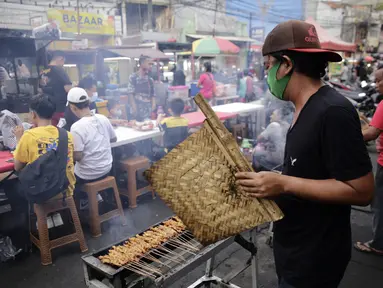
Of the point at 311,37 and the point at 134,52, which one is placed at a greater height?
the point at 134,52

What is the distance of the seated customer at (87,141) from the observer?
4.32m

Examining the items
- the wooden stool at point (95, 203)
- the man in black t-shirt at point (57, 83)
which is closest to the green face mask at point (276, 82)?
the wooden stool at point (95, 203)

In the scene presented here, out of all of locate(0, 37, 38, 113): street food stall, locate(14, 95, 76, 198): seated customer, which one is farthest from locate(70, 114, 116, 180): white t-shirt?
locate(0, 37, 38, 113): street food stall

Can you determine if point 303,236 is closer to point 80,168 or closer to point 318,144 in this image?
point 318,144

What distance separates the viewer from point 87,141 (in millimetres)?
4387

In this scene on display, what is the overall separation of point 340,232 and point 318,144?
52 cm

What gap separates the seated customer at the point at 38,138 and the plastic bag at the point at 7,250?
0.96 m

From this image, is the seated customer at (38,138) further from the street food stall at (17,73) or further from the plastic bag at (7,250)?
the street food stall at (17,73)

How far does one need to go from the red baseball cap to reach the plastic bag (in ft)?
13.8

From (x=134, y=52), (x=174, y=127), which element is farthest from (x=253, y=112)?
(x=134, y=52)

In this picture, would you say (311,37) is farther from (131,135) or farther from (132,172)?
(131,135)

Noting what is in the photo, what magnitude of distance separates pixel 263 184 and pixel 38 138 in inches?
122

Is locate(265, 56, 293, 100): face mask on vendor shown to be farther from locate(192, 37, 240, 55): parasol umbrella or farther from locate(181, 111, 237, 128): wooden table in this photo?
locate(192, 37, 240, 55): parasol umbrella

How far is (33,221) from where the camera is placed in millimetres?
4781
